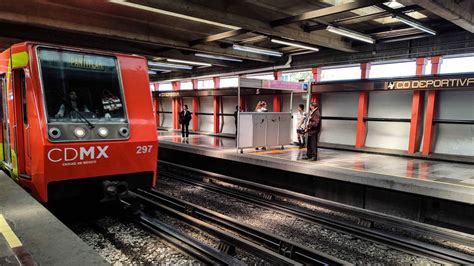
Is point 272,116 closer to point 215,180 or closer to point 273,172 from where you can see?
point 273,172

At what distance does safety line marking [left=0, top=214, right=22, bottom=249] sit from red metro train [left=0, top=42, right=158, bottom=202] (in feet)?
3.74

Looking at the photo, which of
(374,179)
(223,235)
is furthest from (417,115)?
(223,235)

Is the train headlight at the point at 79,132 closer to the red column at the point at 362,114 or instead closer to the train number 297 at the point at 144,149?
the train number 297 at the point at 144,149

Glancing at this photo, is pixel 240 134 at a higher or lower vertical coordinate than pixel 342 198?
higher

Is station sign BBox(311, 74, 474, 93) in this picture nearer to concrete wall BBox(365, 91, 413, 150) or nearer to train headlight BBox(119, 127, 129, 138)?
concrete wall BBox(365, 91, 413, 150)

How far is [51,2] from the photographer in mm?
7570

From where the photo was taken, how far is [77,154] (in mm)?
4062

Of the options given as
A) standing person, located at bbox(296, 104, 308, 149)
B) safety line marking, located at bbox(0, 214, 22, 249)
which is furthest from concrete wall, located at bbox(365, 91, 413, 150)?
safety line marking, located at bbox(0, 214, 22, 249)

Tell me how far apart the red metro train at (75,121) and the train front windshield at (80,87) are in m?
0.01

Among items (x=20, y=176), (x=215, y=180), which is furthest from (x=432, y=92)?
(x=20, y=176)

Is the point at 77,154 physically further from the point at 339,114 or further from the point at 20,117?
the point at 339,114

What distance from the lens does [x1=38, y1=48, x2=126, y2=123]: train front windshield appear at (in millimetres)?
4074

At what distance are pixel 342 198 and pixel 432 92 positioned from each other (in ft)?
15.3

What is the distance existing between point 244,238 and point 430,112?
7.71 meters
